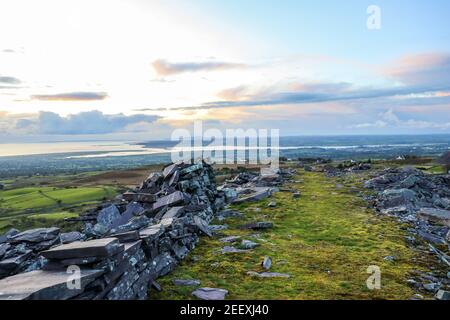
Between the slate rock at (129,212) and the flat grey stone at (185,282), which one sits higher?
the slate rock at (129,212)

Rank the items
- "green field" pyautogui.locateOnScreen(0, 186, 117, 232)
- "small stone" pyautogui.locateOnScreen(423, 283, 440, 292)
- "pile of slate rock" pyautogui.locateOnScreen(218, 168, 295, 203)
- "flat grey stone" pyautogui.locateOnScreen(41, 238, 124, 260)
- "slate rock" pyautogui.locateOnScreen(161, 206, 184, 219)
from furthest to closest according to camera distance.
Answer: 1. "green field" pyautogui.locateOnScreen(0, 186, 117, 232)
2. "pile of slate rock" pyautogui.locateOnScreen(218, 168, 295, 203)
3. "slate rock" pyautogui.locateOnScreen(161, 206, 184, 219)
4. "small stone" pyautogui.locateOnScreen(423, 283, 440, 292)
5. "flat grey stone" pyautogui.locateOnScreen(41, 238, 124, 260)

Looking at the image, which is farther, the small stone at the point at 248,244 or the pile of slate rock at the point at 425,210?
the small stone at the point at 248,244

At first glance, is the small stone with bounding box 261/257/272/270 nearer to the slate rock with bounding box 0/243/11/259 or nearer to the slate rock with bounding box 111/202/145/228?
the slate rock with bounding box 111/202/145/228

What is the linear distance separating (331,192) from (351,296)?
22.8 meters

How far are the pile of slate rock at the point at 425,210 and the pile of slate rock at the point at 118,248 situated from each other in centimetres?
932

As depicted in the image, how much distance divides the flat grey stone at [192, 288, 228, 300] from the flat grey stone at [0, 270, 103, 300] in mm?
3213

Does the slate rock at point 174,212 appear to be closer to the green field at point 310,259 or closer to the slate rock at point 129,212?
the green field at point 310,259

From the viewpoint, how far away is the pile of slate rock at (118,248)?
28.4 feet

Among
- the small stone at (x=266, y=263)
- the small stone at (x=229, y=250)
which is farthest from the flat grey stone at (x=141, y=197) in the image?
the small stone at (x=266, y=263)

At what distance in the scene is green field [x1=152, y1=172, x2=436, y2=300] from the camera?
1105cm

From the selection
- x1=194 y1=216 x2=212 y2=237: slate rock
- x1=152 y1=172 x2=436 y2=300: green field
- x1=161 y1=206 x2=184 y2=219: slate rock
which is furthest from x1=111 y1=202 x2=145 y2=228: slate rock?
x1=152 y1=172 x2=436 y2=300: green field

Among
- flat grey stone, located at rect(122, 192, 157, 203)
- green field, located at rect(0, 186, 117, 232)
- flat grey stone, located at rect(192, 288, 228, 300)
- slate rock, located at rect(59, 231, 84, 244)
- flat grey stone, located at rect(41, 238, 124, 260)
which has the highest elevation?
flat grey stone, located at rect(41, 238, 124, 260)

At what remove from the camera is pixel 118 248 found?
9750mm
